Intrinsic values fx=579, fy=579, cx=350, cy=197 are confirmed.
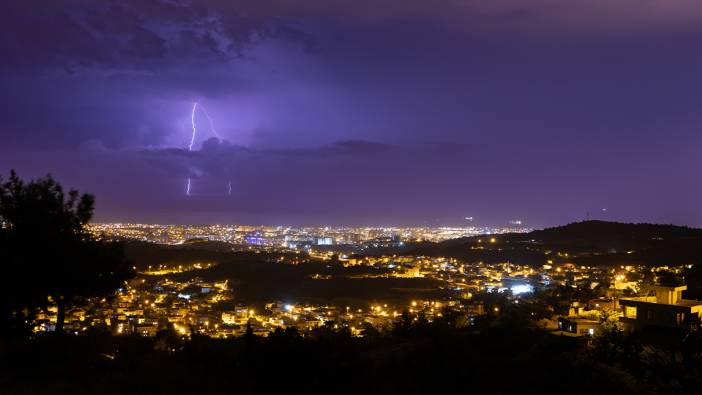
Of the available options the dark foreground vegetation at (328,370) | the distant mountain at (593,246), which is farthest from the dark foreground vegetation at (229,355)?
the distant mountain at (593,246)

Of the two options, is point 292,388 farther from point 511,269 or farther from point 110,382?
point 511,269

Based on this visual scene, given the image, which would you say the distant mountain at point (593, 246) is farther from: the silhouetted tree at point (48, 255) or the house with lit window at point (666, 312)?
the silhouetted tree at point (48, 255)

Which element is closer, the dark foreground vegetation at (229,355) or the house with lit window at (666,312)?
the dark foreground vegetation at (229,355)

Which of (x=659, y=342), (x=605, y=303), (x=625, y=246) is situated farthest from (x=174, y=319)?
(x=625, y=246)

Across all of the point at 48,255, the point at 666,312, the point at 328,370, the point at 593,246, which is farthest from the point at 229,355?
the point at 593,246

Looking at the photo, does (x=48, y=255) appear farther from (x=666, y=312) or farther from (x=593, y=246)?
(x=593, y=246)

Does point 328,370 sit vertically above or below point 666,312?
below
